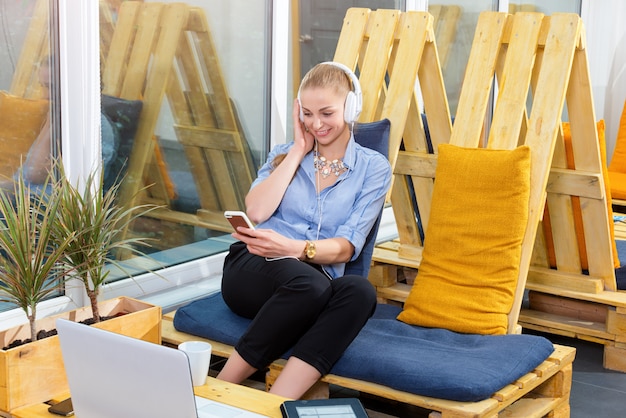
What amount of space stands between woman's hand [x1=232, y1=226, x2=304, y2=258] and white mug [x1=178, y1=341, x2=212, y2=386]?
1.69 ft

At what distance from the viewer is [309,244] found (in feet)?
9.07

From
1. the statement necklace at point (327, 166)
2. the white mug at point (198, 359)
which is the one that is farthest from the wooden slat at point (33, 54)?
the white mug at point (198, 359)

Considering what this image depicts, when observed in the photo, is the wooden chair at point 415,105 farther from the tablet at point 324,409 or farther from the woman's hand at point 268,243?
the tablet at point 324,409

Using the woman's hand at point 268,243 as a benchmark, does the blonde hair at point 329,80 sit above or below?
above

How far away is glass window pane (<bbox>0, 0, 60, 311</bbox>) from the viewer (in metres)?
2.68

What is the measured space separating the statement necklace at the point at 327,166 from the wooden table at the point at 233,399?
92 cm

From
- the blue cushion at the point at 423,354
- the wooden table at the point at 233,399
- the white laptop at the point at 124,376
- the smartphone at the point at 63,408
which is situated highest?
the white laptop at the point at 124,376

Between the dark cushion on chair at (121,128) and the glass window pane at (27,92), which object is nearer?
the glass window pane at (27,92)

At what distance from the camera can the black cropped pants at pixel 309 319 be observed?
251cm

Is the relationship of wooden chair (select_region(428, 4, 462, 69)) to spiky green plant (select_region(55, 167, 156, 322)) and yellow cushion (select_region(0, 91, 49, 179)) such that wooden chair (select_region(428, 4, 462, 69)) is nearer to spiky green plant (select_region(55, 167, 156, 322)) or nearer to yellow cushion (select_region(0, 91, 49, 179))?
yellow cushion (select_region(0, 91, 49, 179))

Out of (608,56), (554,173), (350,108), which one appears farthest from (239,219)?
(608,56)

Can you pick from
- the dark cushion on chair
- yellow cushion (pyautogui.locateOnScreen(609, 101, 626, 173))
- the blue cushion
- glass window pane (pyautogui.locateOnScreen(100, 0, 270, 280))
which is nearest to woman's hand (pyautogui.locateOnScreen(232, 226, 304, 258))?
the blue cushion

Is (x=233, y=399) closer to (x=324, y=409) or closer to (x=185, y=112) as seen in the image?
(x=324, y=409)

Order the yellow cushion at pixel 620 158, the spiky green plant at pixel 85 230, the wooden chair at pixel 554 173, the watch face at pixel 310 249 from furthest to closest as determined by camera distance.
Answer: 1. the yellow cushion at pixel 620 158
2. the wooden chair at pixel 554 173
3. the watch face at pixel 310 249
4. the spiky green plant at pixel 85 230
